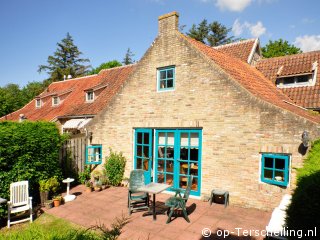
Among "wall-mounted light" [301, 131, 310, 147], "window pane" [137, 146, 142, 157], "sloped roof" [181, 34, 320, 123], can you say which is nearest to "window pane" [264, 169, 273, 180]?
"wall-mounted light" [301, 131, 310, 147]

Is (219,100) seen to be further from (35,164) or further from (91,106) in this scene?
(91,106)

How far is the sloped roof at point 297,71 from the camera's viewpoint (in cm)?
1212

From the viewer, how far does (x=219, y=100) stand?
9.26 metres

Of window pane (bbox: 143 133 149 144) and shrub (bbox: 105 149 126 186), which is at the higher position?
window pane (bbox: 143 133 149 144)

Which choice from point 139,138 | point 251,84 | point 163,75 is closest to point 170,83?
point 163,75

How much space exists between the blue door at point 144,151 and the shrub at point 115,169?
78 cm

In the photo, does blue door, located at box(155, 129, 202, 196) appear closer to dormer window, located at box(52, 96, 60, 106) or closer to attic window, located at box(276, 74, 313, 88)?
attic window, located at box(276, 74, 313, 88)

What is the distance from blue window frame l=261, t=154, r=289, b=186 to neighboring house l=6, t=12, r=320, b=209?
0.10ft

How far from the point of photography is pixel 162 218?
792cm

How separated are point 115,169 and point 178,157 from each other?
12.0 feet

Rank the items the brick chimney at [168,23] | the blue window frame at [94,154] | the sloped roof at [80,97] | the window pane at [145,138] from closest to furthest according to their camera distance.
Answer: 1. the brick chimney at [168,23]
2. the window pane at [145,138]
3. the blue window frame at [94,154]
4. the sloped roof at [80,97]

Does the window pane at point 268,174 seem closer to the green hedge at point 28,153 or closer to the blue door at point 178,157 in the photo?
the blue door at point 178,157

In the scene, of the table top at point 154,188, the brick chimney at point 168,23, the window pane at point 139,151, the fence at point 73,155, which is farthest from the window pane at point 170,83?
the fence at point 73,155

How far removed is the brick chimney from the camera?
10773 mm
